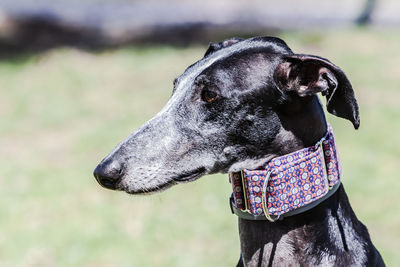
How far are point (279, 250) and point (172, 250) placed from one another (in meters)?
3.20

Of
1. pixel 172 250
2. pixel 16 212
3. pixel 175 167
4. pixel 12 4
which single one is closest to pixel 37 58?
pixel 12 4

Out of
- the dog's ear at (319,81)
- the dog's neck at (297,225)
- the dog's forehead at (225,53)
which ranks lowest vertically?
the dog's neck at (297,225)

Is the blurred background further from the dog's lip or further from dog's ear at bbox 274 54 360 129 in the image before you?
dog's ear at bbox 274 54 360 129

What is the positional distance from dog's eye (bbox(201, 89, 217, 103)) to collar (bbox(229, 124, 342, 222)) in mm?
402

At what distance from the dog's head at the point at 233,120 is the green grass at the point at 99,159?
502 mm

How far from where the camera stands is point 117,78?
12.9m

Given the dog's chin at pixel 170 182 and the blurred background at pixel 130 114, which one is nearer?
the dog's chin at pixel 170 182

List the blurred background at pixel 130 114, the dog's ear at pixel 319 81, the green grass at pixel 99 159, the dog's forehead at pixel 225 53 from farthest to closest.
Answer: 1. the blurred background at pixel 130 114
2. the green grass at pixel 99 159
3. the dog's forehead at pixel 225 53
4. the dog's ear at pixel 319 81

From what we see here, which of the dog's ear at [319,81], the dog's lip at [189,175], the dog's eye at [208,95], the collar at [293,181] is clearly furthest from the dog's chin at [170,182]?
the dog's ear at [319,81]

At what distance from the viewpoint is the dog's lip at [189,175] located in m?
2.92

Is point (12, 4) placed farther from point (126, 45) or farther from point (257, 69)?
point (257, 69)

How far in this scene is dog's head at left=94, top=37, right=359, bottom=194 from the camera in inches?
110

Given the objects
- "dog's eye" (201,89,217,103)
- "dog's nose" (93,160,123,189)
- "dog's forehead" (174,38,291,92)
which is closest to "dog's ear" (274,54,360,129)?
"dog's forehead" (174,38,291,92)

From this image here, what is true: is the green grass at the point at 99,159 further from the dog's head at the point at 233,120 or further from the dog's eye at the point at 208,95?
the dog's eye at the point at 208,95
